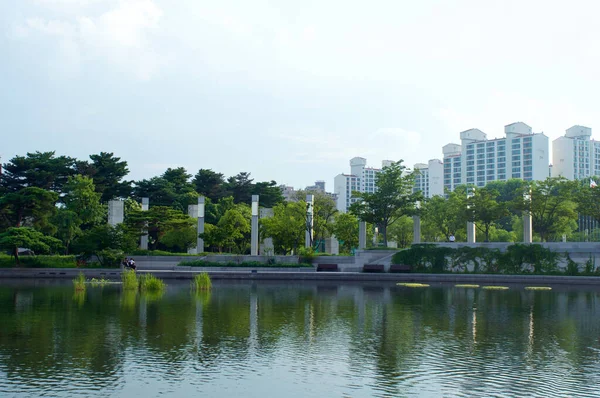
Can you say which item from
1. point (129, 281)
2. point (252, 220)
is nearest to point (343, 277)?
point (252, 220)

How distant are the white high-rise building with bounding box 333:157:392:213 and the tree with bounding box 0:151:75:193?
128607mm

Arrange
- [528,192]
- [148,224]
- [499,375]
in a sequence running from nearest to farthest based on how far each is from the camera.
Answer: [499,375], [528,192], [148,224]

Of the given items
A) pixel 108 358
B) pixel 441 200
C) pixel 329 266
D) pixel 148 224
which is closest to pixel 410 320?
pixel 108 358

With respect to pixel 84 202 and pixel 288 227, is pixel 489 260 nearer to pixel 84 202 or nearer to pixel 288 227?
pixel 288 227

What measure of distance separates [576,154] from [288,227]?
118 m

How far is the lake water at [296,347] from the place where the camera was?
11.8m

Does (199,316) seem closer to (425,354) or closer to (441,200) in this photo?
(425,354)

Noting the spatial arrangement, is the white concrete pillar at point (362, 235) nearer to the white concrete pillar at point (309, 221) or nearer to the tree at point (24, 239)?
the white concrete pillar at point (309, 221)

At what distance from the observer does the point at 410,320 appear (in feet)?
67.7

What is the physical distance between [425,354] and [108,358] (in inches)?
Answer: 294

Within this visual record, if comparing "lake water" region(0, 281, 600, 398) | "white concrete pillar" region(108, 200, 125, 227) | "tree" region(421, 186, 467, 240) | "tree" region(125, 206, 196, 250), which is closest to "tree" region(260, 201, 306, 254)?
"tree" region(125, 206, 196, 250)

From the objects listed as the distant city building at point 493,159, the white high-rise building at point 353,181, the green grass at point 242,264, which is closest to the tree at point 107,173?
the green grass at point 242,264

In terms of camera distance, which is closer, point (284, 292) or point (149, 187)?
point (284, 292)

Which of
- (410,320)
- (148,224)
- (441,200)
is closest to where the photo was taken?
(410,320)
